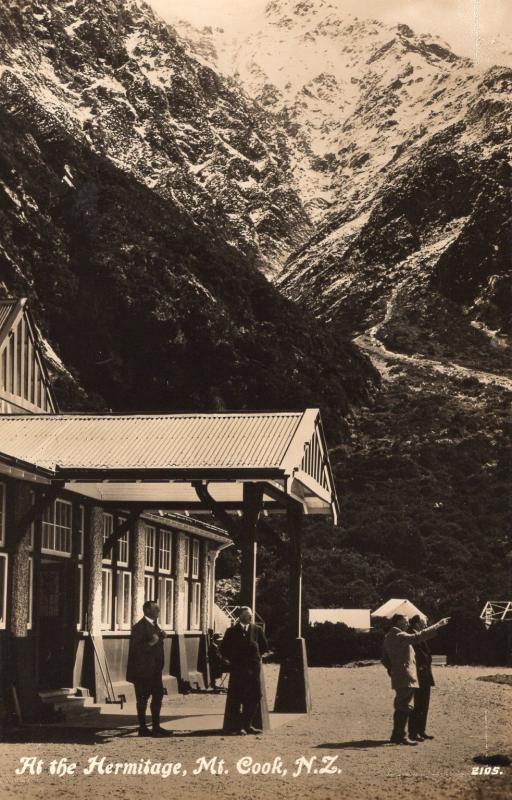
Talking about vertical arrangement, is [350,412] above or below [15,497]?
above

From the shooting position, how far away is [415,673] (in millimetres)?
15359

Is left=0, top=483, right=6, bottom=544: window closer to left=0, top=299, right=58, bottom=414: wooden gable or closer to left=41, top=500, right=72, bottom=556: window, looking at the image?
left=41, top=500, right=72, bottom=556: window

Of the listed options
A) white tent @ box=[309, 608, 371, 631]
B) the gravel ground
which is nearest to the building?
the gravel ground

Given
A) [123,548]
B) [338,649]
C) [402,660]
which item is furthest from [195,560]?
[338,649]

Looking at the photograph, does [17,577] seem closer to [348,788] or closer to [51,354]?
[348,788]

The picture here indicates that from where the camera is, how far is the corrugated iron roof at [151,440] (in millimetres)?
17859

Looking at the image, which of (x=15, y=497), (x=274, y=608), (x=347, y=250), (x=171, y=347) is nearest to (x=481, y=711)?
(x=15, y=497)

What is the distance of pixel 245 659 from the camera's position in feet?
53.5

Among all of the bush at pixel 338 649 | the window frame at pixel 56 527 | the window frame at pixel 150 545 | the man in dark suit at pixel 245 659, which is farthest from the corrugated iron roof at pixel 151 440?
the bush at pixel 338 649

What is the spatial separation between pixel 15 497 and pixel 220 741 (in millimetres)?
4807

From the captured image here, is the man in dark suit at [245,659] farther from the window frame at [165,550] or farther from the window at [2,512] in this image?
the window frame at [165,550]

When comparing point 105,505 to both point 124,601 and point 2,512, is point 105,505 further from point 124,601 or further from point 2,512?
point 2,512

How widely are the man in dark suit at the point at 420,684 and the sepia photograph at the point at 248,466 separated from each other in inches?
2.4

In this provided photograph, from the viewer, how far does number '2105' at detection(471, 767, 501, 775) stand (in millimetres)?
12978
